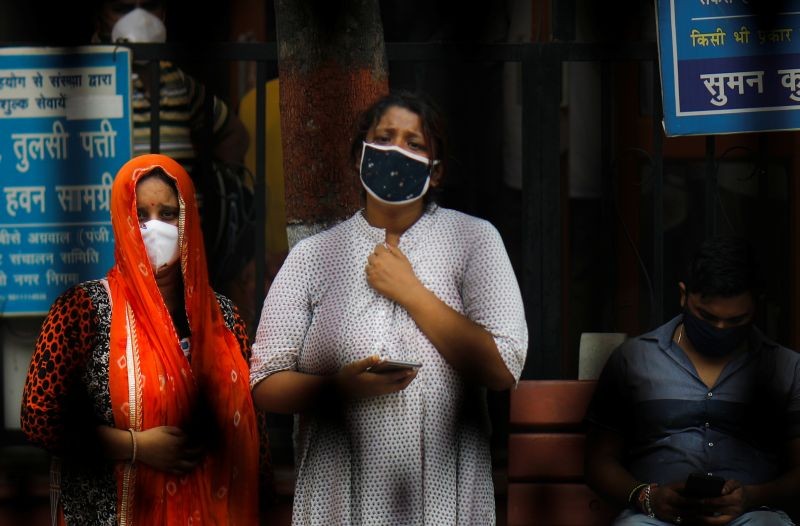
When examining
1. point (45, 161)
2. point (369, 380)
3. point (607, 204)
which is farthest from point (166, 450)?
point (607, 204)

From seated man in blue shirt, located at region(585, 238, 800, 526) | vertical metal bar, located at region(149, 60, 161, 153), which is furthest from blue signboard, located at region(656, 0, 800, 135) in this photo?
vertical metal bar, located at region(149, 60, 161, 153)

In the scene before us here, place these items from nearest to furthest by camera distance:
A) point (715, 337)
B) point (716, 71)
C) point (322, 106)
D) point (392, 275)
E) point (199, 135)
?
point (392, 275) → point (322, 106) → point (715, 337) → point (716, 71) → point (199, 135)

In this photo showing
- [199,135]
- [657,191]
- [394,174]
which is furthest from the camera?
[199,135]

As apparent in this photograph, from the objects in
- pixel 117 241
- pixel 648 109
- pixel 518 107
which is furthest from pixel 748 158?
pixel 117 241

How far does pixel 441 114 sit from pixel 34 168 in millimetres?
1234

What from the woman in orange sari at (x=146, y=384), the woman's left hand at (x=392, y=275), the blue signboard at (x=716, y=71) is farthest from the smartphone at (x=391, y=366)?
the blue signboard at (x=716, y=71)

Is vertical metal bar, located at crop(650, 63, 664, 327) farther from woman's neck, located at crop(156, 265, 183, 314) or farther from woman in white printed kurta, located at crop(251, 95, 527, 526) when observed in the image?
woman's neck, located at crop(156, 265, 183, 314)

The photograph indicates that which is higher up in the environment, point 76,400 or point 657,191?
point 657,191

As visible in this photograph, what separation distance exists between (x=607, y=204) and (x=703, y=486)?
3.35ft

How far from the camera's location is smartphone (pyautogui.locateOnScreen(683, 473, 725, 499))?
3.03m

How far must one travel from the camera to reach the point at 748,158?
4.30 metres

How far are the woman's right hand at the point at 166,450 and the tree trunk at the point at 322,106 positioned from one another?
0.57 metres

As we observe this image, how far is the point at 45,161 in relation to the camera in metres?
3.58

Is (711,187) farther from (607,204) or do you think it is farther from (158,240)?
(158,240)
